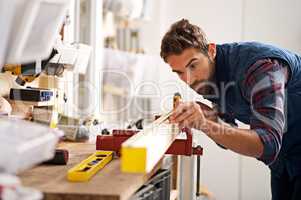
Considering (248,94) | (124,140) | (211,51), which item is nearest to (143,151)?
(124,140)

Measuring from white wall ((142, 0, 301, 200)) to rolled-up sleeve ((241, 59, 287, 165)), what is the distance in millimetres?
1773

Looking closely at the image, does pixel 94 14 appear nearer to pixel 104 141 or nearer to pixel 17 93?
pixel 17 93

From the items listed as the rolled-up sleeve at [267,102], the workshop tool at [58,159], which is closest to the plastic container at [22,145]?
the workshop tool at [58,159]

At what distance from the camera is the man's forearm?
1.23 meters

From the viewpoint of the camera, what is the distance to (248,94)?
4.62ft

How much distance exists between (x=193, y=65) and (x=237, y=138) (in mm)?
376

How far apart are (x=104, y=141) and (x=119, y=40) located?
2067 millimetres

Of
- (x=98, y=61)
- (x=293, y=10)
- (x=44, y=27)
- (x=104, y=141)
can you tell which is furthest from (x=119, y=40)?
(x=44, y=27)

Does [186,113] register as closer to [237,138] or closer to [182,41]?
[237,138]

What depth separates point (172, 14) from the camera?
328cm

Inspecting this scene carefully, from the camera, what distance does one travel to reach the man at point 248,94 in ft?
4.09

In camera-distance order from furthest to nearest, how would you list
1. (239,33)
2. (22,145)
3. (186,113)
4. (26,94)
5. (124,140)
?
(239,33) < (26,94) < (124,140) < (186,113) < (22,145)

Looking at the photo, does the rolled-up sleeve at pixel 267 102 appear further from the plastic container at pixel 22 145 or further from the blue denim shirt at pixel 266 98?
the plastic container at pixel 22 145

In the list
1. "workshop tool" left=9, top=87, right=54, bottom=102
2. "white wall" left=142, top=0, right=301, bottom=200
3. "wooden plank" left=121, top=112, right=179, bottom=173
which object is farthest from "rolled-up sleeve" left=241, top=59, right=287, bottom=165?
"white wall" left=142, top=0, right=301, bottom=200
